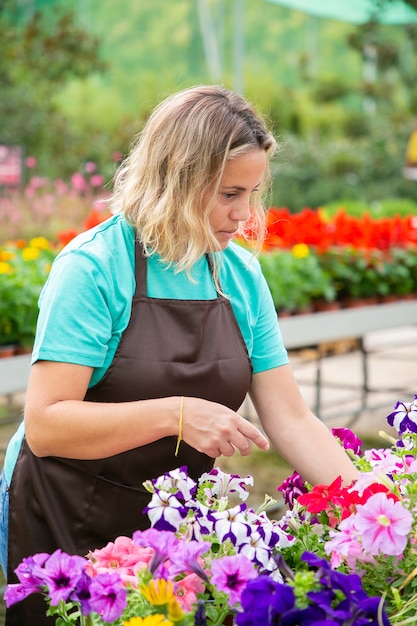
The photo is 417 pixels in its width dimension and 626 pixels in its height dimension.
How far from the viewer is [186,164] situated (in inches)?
60.7

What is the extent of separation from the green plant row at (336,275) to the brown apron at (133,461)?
2.71 m

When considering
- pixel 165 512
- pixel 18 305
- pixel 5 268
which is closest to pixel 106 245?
pixel 165 512

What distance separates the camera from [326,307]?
471cm

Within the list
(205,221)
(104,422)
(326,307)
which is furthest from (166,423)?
(326,307)

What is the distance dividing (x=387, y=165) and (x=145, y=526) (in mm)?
16681

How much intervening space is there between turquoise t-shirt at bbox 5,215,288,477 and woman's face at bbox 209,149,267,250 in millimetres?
117

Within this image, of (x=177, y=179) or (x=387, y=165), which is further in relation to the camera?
(x=387, y=165)

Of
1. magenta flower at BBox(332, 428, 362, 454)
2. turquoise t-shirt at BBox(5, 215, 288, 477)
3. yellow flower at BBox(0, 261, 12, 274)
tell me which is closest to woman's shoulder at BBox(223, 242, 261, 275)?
turquoise t-shirt at BBox(5, 215, 288, 477)

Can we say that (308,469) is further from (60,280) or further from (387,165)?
(387,165)

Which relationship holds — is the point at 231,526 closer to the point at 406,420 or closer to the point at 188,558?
the point at 188,558

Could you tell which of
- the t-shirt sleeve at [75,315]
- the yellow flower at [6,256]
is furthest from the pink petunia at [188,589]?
the yellow flower at [6,256]

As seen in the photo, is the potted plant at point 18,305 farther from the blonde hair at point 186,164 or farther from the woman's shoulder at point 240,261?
the blonde hair at point 186,164

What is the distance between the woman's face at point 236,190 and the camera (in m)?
1.57

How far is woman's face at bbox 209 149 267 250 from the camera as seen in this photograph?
5.14ft
